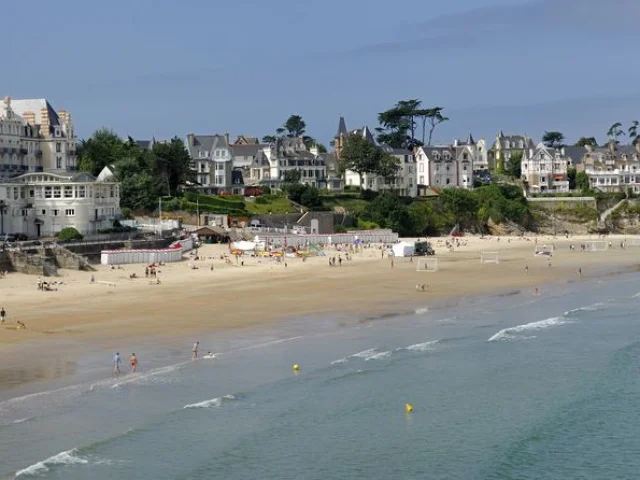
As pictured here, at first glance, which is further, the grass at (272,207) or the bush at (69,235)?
the grass at (272,207)

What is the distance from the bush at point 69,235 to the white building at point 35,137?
39.3 feet

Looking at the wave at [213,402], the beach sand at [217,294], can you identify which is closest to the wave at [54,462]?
the wave at [213,402]

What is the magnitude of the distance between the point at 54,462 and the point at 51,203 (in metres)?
50.3

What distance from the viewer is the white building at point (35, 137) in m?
77.5

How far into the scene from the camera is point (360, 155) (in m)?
105

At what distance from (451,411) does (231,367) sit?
8.70 m

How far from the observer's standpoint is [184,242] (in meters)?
72.1

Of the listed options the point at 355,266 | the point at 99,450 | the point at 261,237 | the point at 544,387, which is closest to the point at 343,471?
the point at 99,450

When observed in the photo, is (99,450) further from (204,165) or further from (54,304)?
(204,165)

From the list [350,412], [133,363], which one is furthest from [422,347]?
[133,363]

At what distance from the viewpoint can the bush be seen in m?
65.8

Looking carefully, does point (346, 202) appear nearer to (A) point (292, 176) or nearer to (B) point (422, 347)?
(A) point (292, 176)

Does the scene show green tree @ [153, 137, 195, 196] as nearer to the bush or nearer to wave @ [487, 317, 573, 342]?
the bush

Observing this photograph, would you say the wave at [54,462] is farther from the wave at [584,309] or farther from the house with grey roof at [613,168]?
the house with grey roof at [613,168]
